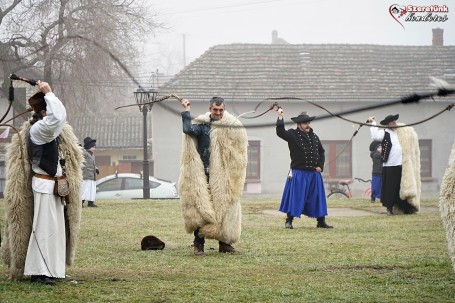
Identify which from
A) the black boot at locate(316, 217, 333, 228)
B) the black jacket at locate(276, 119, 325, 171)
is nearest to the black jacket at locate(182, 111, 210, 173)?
the black jacket at locate(276, 119, 325, 171)

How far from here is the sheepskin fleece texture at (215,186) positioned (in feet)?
38.0

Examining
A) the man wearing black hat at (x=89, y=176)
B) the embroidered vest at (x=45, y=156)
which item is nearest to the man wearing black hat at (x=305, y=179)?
the embroidered vest at (x=45, y=156)

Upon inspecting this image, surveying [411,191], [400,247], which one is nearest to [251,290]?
[400,247]

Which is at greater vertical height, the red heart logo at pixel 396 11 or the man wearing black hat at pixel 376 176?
the red heart logo at pixel 396 11

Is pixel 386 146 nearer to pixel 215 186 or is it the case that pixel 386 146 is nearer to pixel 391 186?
pixel 391 186

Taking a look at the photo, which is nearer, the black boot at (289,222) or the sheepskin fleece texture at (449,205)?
the sheepskin fleece texture at (449,205)

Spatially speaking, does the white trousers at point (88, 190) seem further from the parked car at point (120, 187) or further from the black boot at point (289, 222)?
the parked car at point (120, 187)

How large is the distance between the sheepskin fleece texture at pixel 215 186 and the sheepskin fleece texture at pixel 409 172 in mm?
7994

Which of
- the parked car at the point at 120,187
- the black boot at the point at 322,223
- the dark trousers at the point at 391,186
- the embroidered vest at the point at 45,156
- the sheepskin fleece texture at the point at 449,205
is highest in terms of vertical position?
the embroidered vest at the point at 45,156

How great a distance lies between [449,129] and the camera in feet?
126

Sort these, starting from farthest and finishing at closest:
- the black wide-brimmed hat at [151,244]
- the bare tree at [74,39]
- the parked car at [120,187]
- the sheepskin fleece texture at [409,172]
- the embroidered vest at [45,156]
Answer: the parked car at [120,187] → the bare tree at [74,39] → the sheepskin fleece texture at [409,172] → the black wide-brimmed hat at [151,244] → the embroidered vest at [45,156]

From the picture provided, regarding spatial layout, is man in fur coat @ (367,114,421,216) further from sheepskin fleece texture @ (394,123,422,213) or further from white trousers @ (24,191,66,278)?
white trousers @ (24,191,66,278)

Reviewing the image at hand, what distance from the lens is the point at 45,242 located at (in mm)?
9000

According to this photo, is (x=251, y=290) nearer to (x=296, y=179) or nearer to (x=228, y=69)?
(x=296, y=179)
